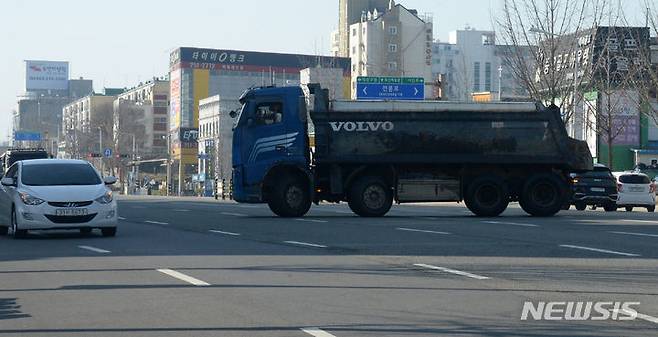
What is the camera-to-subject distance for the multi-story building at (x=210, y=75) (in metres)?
149

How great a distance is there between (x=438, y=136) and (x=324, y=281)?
694 inches

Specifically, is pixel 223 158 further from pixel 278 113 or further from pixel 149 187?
pixel 278 113

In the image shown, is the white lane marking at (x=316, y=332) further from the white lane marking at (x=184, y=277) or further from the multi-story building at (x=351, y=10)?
the multi-story building at (x=351, y=10)

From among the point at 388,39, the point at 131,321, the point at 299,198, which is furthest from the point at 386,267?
the point at 388,39

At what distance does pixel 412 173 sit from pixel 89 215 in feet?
36.1

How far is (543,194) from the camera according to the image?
31734 mm

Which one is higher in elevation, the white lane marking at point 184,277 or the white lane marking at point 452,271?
the white lane marking at point 452,271

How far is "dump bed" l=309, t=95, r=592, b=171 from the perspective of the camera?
103ft

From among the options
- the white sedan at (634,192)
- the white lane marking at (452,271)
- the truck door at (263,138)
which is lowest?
the white lane marking at (452,271)

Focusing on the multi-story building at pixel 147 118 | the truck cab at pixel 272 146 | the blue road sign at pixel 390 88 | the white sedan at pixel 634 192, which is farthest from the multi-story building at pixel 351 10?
the truck cab at pixel 272 146

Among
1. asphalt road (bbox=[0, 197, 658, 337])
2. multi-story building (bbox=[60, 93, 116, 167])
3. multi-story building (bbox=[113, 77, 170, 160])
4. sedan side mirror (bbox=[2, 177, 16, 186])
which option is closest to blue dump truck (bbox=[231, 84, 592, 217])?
asphalt road (bbox=[0, 197, 658, 337])

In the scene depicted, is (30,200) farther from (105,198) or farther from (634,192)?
(634,192)

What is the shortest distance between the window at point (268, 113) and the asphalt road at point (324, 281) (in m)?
7.59

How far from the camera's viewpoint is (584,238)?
21578mm
